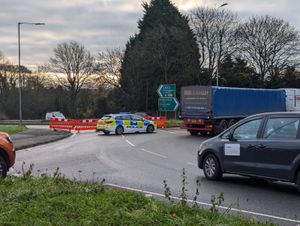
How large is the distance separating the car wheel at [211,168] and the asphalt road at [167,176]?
0.66ft

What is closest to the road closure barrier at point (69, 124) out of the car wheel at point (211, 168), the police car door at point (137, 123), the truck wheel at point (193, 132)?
the police car door at point (137, 123)

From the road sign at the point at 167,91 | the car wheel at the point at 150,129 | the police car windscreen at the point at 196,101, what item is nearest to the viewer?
the police car windscreen at the point at 196,101

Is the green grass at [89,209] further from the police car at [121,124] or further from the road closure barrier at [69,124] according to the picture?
the road closure barrier at [69,124]

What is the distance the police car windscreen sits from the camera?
30891 millimetres

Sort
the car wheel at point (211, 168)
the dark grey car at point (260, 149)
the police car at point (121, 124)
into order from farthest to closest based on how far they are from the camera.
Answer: the police car at point (121, 124) → the car wheel at point (211, 168) → the dark grey car at point (260, 149)

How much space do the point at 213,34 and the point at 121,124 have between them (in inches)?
1303

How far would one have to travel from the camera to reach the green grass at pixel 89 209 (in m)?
6.22

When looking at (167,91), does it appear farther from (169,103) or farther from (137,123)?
(137,123)

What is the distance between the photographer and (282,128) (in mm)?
10266

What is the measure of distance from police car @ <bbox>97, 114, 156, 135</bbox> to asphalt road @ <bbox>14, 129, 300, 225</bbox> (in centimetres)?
1289

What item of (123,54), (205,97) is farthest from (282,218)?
(123,54)

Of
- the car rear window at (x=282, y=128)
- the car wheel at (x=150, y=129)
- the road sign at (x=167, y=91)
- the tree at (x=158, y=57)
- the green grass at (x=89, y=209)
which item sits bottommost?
the car wheel at (x=150, y=129)

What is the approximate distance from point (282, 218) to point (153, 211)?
220 cm

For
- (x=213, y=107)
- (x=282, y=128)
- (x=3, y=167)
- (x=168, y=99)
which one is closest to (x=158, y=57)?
(x=168, y=99)
